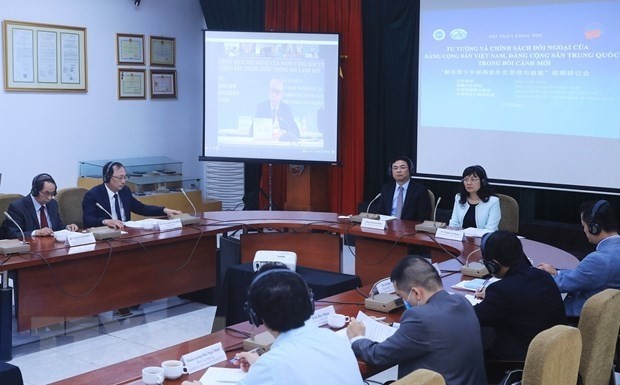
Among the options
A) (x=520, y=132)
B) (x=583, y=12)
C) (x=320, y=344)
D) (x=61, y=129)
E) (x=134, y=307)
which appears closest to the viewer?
(x=320, y=344)

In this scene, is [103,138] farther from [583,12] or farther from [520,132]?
[583,12]

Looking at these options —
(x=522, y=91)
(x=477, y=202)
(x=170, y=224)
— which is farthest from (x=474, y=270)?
(x=522, y=91)

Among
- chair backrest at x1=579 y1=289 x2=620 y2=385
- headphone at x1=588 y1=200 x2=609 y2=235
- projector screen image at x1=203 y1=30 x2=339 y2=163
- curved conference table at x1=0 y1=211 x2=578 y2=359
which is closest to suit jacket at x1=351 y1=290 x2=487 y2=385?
chair backrest at x1=579 y1=289 x2=620 y2=385

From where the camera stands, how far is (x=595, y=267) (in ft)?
11.7

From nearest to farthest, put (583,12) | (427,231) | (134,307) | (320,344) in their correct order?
(320,344)
(427,231)
(134,307)
(583,12)

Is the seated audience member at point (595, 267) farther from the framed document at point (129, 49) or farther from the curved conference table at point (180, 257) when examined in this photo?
the framed document at point (129, 49)

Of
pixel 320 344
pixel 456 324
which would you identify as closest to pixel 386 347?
pixel 456 324

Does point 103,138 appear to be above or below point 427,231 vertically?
above

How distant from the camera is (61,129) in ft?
24.4

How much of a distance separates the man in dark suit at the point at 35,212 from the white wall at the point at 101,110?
1.95 meters

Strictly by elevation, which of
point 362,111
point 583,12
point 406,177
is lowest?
point 406,177

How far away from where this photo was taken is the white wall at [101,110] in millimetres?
7082

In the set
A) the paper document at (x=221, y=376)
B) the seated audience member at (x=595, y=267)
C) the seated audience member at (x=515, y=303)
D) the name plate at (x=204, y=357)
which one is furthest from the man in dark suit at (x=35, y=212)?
the seated audience member at (x=595, y=267)

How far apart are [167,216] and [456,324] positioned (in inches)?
140
